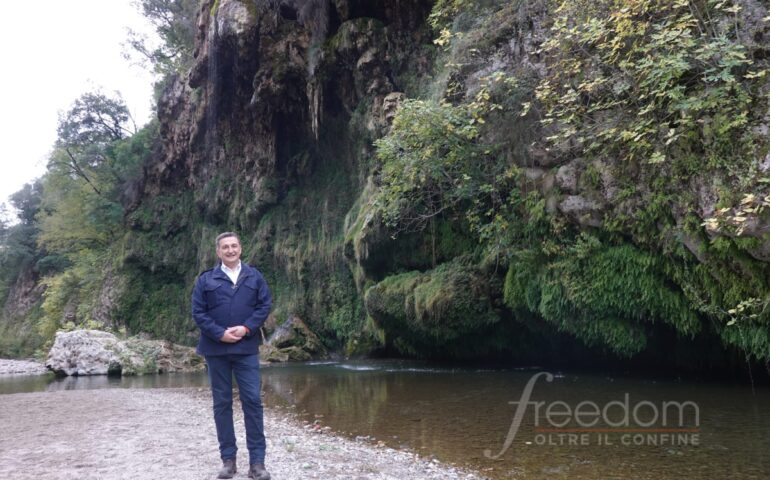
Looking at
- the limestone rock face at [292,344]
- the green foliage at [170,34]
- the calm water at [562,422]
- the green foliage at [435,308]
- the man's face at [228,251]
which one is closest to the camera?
the man's face at [228,251]

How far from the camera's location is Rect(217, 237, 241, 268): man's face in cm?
432

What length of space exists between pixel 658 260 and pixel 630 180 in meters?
1.38

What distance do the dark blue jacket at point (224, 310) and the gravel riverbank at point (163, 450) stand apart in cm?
106

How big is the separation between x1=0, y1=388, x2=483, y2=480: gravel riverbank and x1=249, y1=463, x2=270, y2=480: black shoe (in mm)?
188

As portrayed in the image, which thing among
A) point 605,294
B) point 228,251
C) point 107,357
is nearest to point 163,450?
point 228,251

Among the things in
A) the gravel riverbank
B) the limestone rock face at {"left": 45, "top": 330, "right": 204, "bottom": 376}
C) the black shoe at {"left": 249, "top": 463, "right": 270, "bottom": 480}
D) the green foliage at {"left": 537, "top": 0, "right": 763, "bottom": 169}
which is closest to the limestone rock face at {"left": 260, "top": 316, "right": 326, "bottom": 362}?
the limestone rock face at {"left": 45, "top": 330, "right": 204, "bottom": 376}

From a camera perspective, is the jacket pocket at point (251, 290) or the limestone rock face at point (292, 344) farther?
the limestone rock face at point (292, 344)

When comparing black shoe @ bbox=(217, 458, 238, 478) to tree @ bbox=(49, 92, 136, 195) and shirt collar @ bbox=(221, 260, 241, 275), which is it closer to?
shirt collar @ bbox=(221, 260, 241, 275)

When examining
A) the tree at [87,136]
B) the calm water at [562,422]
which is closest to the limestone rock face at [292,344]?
the calm water at [562,422]

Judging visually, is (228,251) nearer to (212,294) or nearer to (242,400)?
(212,294)

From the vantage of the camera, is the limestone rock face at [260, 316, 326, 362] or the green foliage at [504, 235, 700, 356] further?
the limestone rock face at [260, 316, 326, 362]

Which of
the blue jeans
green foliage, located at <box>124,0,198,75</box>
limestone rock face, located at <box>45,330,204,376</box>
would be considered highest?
green foliage, located at <box>124,0,198,75</box>

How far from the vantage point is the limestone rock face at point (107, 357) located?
17.6 m

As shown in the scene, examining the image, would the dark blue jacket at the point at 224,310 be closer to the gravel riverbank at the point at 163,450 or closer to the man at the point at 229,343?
the man at the point at 229,343
